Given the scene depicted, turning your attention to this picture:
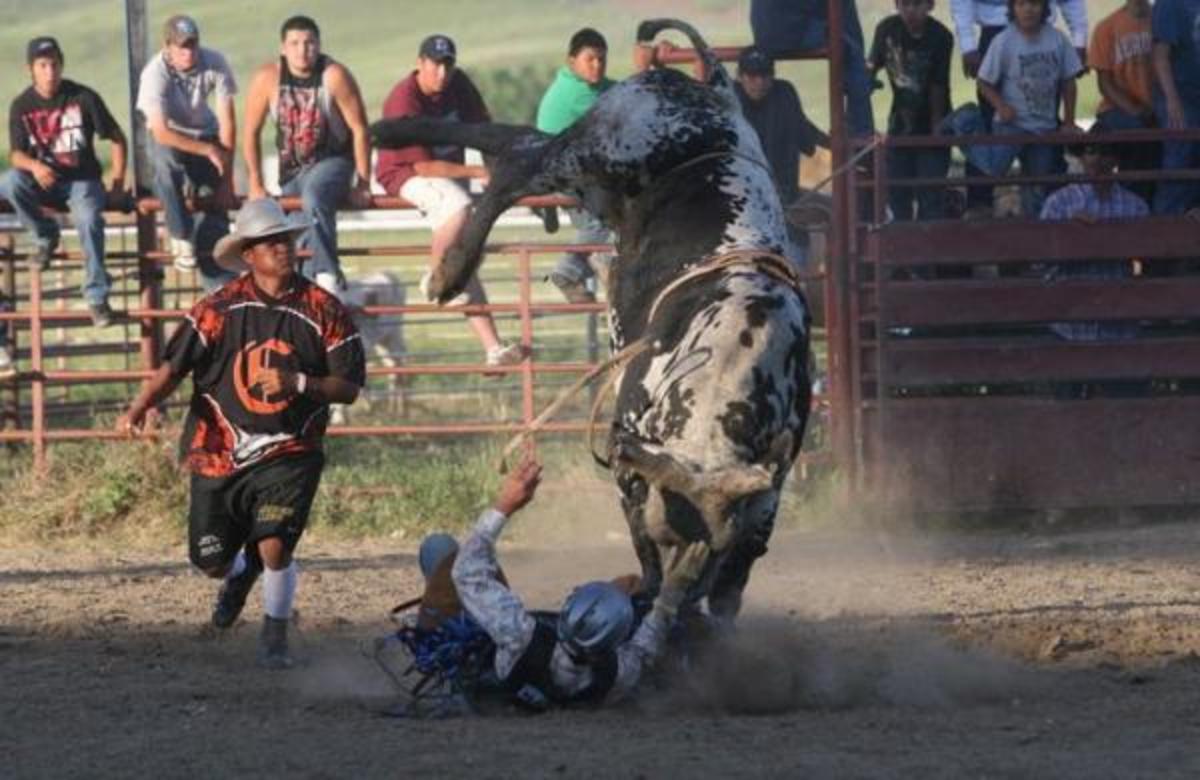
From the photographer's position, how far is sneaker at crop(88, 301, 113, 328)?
1270 centimetres

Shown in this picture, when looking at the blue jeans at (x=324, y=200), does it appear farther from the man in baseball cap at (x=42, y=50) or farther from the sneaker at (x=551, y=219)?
the man in baseball cap at (x=42, y=50)

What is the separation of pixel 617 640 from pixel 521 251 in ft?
20.5

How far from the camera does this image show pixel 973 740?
6.37 m

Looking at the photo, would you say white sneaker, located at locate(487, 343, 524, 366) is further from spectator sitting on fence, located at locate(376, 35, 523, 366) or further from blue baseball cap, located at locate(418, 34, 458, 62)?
blue baseball cap, located at locate(418, 34, 458, 62)

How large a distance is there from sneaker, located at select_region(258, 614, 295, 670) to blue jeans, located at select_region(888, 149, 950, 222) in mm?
5091

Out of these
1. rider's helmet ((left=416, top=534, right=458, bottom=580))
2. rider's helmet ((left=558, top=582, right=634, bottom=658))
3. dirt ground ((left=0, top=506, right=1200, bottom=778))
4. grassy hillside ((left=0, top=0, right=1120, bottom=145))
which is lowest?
dirt ground ((left=0, top=506, right=1200, bottom=778))

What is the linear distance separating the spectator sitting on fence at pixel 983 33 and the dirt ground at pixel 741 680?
219 centimetres

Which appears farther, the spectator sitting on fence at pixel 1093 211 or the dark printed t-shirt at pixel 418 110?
the dark printed t-shirt at pixel 418 110

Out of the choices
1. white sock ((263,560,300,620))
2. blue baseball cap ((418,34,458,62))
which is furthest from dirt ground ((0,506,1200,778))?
blue baseball cap ((418,34,458,62))

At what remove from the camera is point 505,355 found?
42.2 feet

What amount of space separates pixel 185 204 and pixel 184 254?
0.96ft

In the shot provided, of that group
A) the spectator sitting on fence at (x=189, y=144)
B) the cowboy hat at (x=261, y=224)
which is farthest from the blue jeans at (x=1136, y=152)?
the cowboy hat at (x=261, y=224)

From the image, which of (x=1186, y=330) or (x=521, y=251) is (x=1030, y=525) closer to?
(x=1186, y=330)

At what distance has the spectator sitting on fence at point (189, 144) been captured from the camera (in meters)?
12.6
